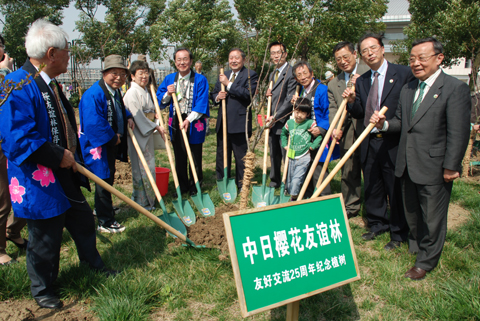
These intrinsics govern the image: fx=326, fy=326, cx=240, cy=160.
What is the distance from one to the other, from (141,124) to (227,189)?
65.2 inches

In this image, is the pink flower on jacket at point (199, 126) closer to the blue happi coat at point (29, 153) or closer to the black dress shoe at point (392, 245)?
the blue happi coat at point (29, 153)

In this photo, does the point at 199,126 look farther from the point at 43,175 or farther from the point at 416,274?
the point at 416,274

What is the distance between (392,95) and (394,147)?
55 cm

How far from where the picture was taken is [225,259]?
10.9 feet

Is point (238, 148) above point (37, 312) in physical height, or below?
above

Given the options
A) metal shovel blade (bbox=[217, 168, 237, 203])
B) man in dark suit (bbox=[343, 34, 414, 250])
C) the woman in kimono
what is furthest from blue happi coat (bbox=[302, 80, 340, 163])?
the woman in kimono

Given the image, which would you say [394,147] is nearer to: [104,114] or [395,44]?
[104,114]

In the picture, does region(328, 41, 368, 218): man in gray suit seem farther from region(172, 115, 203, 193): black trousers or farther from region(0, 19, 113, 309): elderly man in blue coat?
region(0, 19, 113, 309): elderly man in blue coat

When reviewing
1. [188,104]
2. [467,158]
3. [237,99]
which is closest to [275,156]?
[237,99]

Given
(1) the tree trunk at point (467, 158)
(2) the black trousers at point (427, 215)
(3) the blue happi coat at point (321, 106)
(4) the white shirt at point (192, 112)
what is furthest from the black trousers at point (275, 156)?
(1) the tree trunk at point (467, 158)

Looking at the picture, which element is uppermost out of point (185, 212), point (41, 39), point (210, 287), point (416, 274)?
point (41, 39)

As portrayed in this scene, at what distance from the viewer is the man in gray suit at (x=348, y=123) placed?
402 cm

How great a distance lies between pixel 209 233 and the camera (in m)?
3.87

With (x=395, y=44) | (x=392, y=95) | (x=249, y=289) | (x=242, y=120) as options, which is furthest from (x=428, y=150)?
(x=395, y=44)
